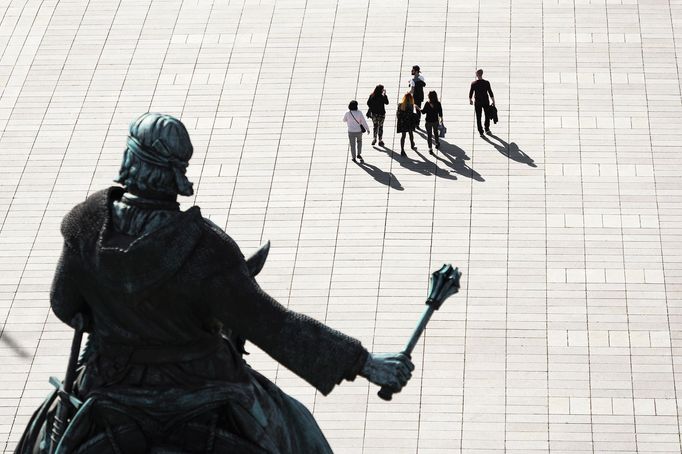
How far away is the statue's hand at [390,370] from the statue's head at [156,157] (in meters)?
1.39

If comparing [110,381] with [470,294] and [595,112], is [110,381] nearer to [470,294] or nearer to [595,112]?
Result: [470,294]

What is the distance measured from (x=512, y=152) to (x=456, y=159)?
781 mm

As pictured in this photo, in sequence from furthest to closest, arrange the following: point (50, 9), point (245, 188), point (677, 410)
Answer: point (50, 9) < point (245, 188) < point (677, 410)

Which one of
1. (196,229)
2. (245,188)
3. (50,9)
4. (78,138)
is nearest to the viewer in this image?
(196,229)

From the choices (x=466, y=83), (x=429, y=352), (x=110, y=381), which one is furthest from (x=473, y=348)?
(x=110, y=381)

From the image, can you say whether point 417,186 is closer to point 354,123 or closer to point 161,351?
point 354,123

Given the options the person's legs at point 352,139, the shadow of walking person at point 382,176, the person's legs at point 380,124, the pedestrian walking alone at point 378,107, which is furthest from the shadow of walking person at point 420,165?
the person's legs at point 352,139

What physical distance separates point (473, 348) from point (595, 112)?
6.19 metres

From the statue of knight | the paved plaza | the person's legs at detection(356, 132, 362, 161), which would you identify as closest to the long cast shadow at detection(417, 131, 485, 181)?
the paved plaza

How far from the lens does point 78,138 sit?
80.3 ft

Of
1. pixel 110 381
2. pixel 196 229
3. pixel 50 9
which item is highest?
pixel 196 229

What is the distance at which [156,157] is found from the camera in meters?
9.09

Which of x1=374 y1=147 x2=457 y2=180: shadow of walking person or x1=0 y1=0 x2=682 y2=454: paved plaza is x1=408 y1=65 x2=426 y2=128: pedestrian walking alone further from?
x1=374 y1=147 x2=457 y2=180: shadow of walking person

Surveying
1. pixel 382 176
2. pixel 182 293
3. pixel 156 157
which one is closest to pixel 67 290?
pixel 182 293
